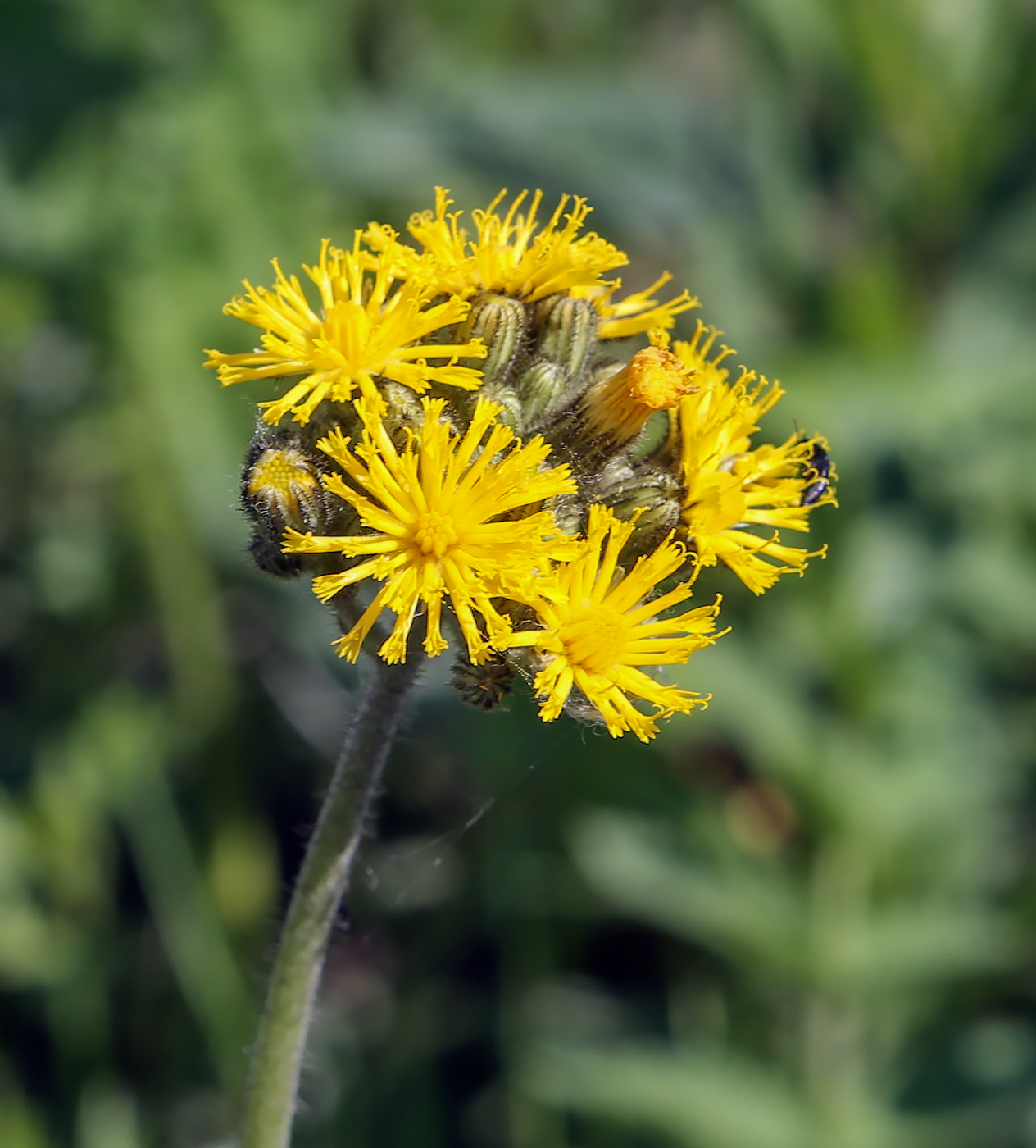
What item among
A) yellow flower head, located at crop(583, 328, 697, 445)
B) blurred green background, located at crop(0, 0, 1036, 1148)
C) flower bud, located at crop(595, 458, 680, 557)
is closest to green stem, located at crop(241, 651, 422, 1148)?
flower bud, located at crop(595, 458, 680, 557)

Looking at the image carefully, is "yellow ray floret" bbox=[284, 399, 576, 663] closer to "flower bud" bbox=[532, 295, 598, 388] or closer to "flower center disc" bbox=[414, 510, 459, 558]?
"flower center disc" bbox=[414, 510, 459, 558]

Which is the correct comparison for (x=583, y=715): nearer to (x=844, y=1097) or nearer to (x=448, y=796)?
(x=844, y=1097)

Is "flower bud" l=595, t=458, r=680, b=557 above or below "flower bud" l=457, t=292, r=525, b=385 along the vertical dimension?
below

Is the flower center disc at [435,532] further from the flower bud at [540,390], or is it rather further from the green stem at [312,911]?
the flower bud at [540,390]

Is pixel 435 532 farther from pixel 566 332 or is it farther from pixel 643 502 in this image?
pixel 566 332

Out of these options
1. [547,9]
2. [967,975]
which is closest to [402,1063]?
[967,975]

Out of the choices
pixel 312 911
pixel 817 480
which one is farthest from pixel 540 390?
pixel 312 911
